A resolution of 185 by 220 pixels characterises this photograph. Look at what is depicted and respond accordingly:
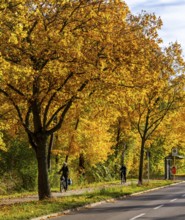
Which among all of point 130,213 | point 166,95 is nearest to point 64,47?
point 130,213

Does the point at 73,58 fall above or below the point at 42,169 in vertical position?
above

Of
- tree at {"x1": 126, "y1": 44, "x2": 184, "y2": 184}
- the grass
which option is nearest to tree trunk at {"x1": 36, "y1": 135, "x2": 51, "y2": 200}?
the grass

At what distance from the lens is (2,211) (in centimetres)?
1861

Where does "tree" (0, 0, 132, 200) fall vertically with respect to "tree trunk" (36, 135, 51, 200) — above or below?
above

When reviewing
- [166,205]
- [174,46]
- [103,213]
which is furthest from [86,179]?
[103,213]

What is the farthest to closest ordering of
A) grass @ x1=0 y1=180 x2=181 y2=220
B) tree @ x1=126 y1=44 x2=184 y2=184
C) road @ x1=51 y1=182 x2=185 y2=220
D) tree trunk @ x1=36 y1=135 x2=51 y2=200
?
tree @ x1=126 y1=44 x2=184 y2=184, tree trunk @ x1=36 y1=135 x2=51 y2=200, road @ x1=51 y1=182 x2=185 y2=220, grass @ x1=0 y1=180 x2=181 y2=220

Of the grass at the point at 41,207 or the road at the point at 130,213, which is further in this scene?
the road at the point at 130,213

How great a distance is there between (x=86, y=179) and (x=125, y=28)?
24573 mm

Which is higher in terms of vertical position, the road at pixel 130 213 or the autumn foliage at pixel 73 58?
the autumn foliage at pixel 73 58

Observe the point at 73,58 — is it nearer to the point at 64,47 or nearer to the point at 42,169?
the point at 64,47

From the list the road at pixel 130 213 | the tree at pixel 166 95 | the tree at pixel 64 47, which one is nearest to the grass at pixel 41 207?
the road at pixel 130 213

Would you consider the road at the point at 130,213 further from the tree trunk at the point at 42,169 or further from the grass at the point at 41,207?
the tree trunk at the point at 42,169

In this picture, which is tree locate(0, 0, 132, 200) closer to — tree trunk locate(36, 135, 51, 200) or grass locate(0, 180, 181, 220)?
tree trunk locate(36, 135, 51, 200)

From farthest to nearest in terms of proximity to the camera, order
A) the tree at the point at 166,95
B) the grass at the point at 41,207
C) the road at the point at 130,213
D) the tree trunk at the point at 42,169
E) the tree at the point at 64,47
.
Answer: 1. the tree at the point at 166,95
2. the tree trunk at the point at 42,169
3. the tree at the point at 64,47
4. the road at the point at 130,213
5. the grass at the point at 41,207
